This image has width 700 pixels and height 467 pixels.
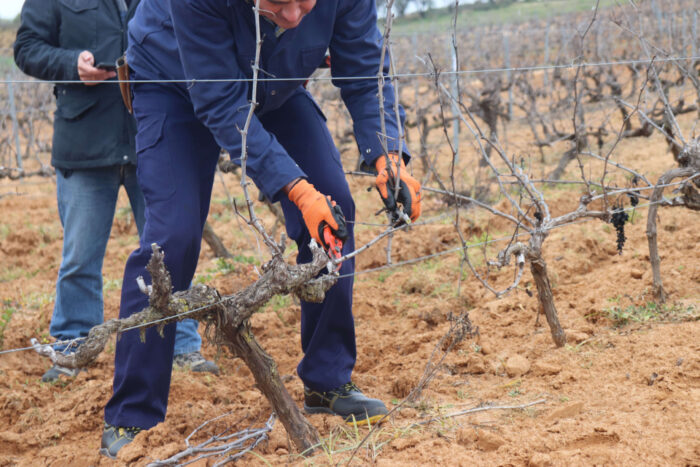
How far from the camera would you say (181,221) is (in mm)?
2031

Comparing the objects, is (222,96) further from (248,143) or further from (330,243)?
(330,243)

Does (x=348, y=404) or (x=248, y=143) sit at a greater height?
(x=248, y=143)

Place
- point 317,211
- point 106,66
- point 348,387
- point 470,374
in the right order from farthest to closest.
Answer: point 106,66, point 470,374, point 348,387, point 317,211

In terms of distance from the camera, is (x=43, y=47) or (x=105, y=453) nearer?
(x=105, y=453)

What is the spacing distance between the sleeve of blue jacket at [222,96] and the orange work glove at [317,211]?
0.15ft

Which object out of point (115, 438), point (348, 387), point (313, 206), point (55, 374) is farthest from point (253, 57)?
point (55, 374)

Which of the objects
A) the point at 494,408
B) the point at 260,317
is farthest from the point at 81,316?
the point at 494,408

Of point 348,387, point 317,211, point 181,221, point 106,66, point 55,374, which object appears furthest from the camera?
point 55,374

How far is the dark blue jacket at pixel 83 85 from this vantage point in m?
2.82

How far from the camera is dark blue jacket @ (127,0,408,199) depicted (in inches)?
76.0

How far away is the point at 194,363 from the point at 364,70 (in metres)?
1.47

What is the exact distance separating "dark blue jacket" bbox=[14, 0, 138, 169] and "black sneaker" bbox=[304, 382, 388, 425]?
49.9 inches

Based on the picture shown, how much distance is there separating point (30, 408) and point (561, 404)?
2.02 m

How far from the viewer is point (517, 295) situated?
3254 mm
